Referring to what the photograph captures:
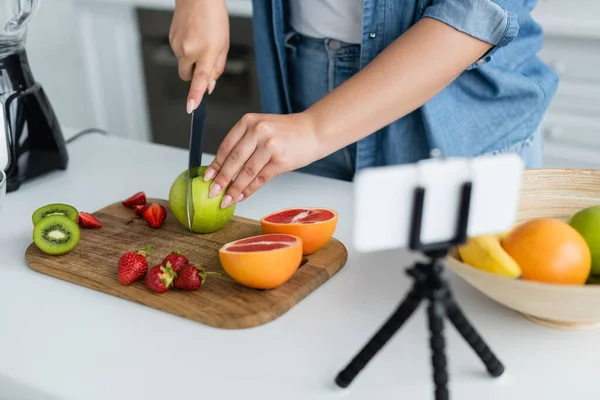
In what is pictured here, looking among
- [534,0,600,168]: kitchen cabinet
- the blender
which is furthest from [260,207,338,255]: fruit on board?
[534,0,600,168]: kitchen cabinet

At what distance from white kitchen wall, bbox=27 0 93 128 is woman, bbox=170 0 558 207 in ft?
5.64

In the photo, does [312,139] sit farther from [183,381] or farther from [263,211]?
[183,381]

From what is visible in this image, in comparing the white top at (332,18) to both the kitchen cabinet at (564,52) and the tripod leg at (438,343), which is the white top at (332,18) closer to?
the tripod leg at (438,343)

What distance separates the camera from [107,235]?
1147mm

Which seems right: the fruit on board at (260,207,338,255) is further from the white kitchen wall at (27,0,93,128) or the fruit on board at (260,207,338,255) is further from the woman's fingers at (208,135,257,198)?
the white kitchen wall at (27,0,93,128)

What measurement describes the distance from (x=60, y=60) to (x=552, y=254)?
8.68ft

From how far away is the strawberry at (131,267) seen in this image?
98 cm

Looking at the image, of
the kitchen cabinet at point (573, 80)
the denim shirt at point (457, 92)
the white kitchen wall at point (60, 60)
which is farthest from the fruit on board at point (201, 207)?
the white kitchen wall at point (60, 60)

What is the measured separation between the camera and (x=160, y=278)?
0.95 m

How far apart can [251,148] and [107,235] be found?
0.28 metres

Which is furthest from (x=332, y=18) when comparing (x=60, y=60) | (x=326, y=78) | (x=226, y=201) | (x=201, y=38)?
(x=60, y=60)

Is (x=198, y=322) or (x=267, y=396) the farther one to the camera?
(x=198, y=322)

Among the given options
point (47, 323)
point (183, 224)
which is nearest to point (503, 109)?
point (183, 224)

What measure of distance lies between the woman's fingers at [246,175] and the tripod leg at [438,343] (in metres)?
0.49
